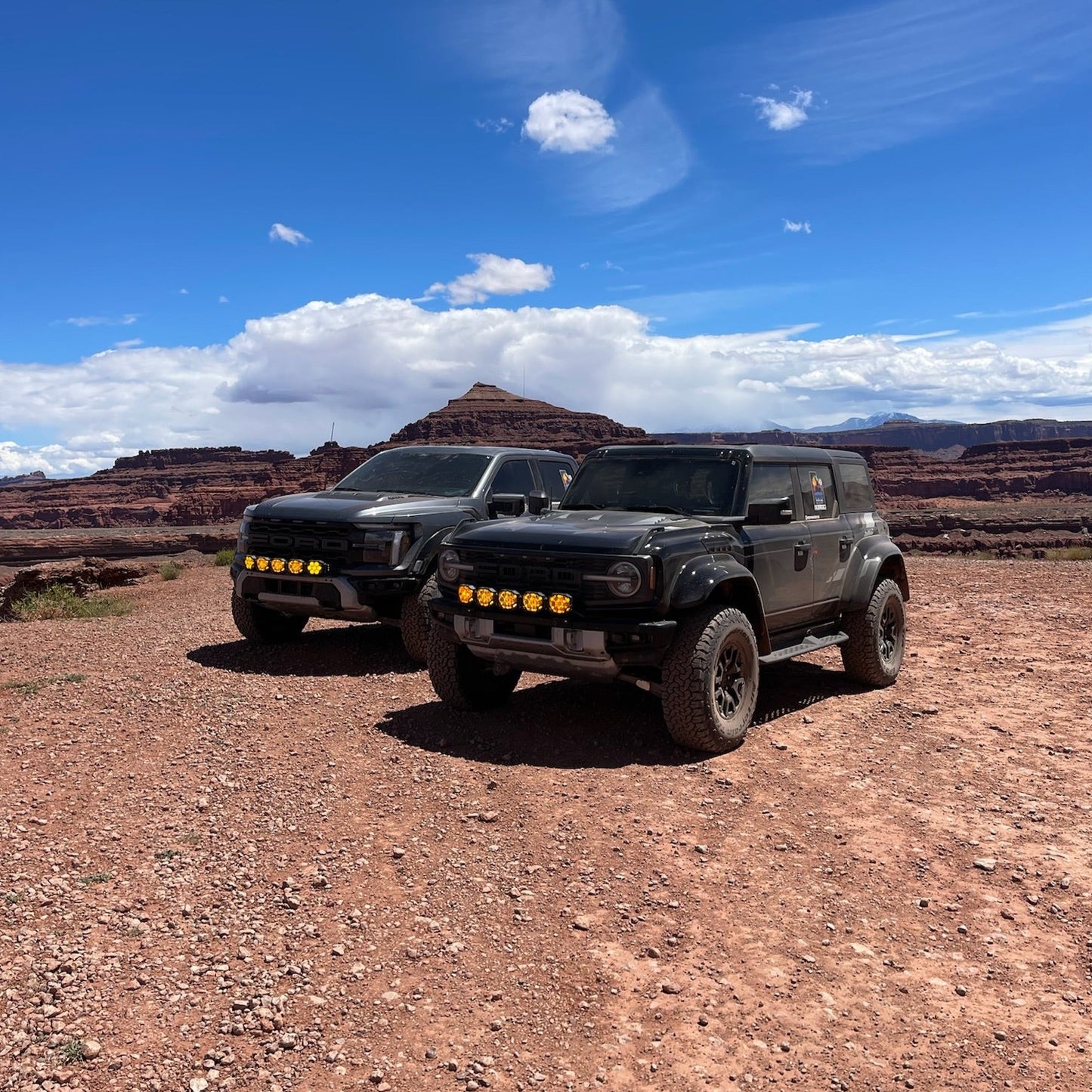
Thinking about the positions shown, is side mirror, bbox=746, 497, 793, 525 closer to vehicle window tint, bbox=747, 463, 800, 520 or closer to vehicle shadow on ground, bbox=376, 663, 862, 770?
vehicle window tint, bbox=747, 463, 800, 520

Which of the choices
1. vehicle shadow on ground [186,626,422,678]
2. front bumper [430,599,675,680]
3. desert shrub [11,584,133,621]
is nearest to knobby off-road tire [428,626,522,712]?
front bumper [430,599,675,680]

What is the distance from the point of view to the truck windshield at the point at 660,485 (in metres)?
6.60

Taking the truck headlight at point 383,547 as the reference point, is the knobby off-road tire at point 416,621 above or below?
below

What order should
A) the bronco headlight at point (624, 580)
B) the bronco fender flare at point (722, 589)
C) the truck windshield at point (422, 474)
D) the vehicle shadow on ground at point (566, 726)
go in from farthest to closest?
the truck windshield at point (422, 474)
the vehicle shadow on ground at point (566, 726)
the bronco fender flare at point (722, 589)
the bronco headlight at point (624, 580)

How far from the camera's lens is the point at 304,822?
15.9 ft

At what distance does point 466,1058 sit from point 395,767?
2647mm

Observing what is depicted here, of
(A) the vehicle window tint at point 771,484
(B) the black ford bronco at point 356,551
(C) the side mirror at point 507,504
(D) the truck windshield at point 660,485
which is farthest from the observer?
(B) the black ford bronco at point 356,551

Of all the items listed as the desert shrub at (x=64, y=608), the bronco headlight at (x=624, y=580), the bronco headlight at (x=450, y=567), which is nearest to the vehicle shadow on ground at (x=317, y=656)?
the bronco headlight at (x=450, y=567)

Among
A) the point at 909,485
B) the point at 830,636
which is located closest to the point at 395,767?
the point at 830,636

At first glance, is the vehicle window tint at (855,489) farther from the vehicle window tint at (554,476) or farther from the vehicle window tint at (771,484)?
the vehicle window tint at (554,476)

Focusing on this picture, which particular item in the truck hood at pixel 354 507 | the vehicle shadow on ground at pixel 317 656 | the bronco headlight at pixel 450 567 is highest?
the truck hood at pixel 354 507

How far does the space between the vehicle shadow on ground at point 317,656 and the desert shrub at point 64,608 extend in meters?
4.12

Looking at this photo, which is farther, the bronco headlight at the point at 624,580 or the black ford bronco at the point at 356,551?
the black ford bronco at the point at 356,551

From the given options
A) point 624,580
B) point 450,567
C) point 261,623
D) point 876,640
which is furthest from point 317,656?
point 876,640
